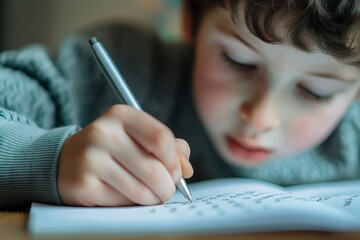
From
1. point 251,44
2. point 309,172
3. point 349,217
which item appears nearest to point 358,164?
point 309,172

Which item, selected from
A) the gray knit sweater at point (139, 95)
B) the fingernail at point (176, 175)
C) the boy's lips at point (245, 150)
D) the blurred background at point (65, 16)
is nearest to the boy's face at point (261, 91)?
the boy's lips at point (245, 150)

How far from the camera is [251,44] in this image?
2.00ft

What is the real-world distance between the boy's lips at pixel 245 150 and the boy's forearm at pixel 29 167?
0.27 meters

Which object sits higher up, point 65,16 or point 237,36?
point 237,36

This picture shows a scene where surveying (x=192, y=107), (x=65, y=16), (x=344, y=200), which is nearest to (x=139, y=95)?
(x=192, y=107)

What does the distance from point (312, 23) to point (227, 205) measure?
23 centimetres

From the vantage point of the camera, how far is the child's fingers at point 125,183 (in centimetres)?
44

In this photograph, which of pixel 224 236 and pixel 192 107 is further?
pixel 192 107

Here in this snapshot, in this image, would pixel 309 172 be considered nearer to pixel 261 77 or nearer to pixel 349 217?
pixel 261 77

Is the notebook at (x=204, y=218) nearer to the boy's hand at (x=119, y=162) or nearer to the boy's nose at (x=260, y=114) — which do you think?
the boy's hand at (x=119, y=162)

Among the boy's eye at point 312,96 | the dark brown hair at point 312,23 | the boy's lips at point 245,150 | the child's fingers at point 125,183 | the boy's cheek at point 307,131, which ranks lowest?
the boy's lips at point 245,150

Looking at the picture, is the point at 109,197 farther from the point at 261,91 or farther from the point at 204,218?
the point at 261,91

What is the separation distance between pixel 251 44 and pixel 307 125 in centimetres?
14

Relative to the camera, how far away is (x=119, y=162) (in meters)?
0.44
